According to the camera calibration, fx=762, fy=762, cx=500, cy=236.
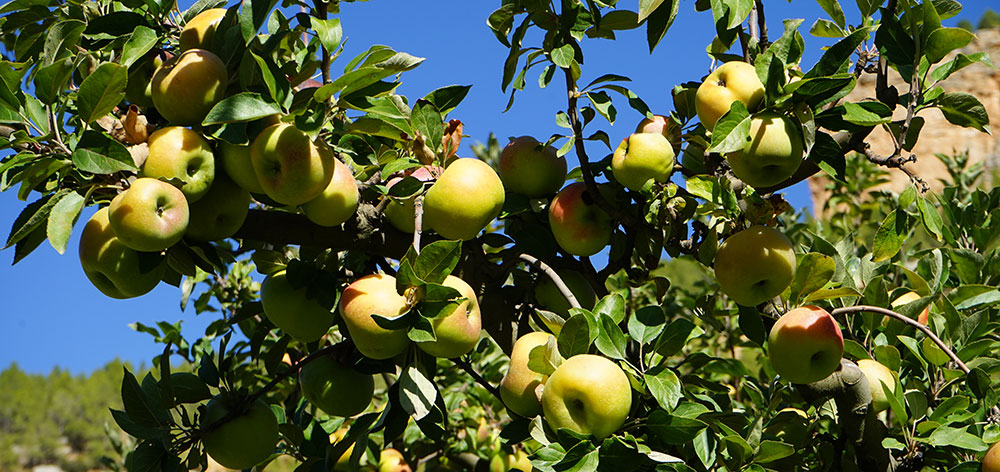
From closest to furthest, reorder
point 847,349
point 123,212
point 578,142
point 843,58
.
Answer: point 123,212
point 843,58
point 578,142
point 847,349

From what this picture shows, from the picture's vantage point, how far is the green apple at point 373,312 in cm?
110

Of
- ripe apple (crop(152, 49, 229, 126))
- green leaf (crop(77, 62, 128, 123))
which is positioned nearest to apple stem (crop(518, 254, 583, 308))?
ripe apple (crop(152, 49, 229, 126))

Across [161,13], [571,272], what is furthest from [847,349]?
[161,13]

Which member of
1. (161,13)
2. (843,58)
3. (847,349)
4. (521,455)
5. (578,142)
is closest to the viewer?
(843,58)

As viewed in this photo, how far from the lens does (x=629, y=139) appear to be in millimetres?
1339

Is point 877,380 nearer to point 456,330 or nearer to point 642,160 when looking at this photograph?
point 642,160

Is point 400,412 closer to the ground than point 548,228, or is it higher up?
closer to the ground

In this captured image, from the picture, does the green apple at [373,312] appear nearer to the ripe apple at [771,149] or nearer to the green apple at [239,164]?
the green apple at [239,164]

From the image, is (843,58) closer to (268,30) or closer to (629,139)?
(629,139)

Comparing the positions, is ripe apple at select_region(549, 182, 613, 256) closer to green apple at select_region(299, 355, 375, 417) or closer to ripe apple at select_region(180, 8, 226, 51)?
green apple at select_region(299, 355, 375, 417)

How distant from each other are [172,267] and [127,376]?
0.87 feet

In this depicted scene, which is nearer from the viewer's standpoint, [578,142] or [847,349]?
[578,142]

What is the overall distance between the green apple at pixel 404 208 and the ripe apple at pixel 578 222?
253mm

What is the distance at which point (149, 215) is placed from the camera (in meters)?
1.03
